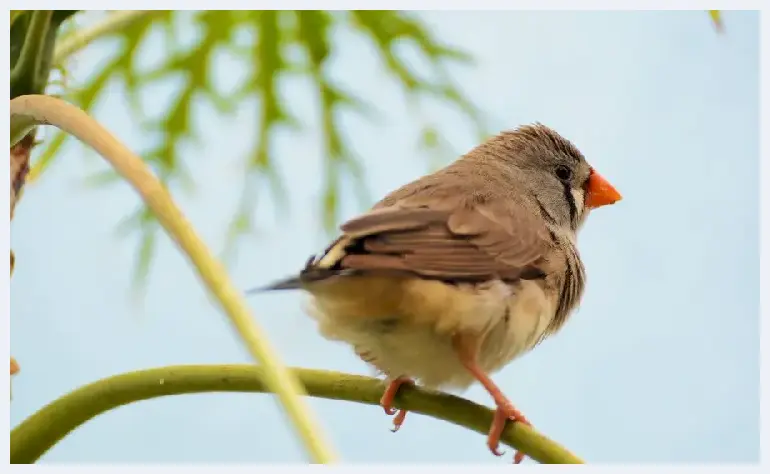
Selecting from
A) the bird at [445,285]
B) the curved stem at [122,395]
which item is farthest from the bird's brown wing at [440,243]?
the curved stem at [122,395]

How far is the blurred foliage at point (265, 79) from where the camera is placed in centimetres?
99

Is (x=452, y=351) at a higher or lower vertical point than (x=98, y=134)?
lower

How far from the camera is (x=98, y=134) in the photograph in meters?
0.59

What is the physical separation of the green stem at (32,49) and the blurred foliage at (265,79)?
214 millimetres

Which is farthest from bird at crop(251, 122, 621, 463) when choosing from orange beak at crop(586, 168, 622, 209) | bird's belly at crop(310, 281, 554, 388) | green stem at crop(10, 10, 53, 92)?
green stem at crop(10, 10, 53, 92)

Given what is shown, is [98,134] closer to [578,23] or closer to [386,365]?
[386,365]

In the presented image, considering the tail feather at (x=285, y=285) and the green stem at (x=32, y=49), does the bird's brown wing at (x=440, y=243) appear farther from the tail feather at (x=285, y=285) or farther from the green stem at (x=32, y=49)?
the green stem at (x=32, y=49)

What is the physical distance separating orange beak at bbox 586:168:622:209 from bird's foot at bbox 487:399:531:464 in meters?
0.38

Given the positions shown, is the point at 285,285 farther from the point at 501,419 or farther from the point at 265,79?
the point at 265,79

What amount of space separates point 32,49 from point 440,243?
37 cm

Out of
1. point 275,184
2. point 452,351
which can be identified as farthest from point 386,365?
point 275,184

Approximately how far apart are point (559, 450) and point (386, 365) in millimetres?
289

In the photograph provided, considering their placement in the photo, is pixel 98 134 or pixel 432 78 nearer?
pixel 98 134

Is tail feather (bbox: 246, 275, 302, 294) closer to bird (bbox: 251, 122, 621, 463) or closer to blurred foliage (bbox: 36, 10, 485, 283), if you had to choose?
bird (bbox: 251, 122, 621, 463)
